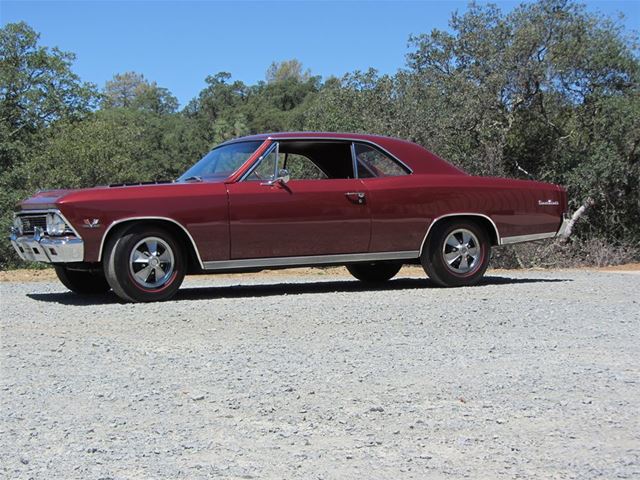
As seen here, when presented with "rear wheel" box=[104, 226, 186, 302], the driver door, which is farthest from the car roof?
"rear wheel" box=[104, 226, 186, 302]

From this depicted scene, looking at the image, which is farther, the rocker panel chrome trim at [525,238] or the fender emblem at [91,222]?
the rocker panel chrome trim at [525,238]

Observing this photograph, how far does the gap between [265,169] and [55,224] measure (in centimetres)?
220

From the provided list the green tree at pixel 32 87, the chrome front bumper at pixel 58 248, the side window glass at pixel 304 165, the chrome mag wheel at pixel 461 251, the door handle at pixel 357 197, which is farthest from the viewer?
the green tree at pixel 32 87

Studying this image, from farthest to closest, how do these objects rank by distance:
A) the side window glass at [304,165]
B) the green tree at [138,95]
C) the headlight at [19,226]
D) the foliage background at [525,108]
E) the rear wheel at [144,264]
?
the green tree at [138,95] < the foliage background at [525,108] < the side window glass at [304,165] < the headlight at [19,226] < the rear wheel at [144,264]

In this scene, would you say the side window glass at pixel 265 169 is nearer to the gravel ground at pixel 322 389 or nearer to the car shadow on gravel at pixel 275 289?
the car shadow on gravel at pixel 275 289

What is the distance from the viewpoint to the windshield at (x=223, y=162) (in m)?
8.95

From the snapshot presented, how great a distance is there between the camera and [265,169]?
348 inches

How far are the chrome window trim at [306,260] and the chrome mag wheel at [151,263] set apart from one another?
390 millimetres

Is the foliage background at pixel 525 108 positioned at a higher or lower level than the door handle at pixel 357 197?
higher

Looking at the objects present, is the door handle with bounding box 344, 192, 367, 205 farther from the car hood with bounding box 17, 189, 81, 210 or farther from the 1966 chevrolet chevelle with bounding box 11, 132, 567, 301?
the car hood with bounding box 17, 189, 81, 210

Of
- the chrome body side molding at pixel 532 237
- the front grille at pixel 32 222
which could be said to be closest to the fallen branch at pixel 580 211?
the chrome body side molding at pixel 532 237

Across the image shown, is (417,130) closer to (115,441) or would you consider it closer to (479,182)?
(479,182)

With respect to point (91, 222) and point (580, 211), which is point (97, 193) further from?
point (580, 211)

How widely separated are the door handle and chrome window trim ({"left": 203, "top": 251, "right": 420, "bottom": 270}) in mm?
575
